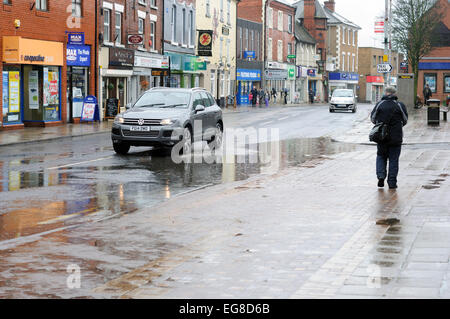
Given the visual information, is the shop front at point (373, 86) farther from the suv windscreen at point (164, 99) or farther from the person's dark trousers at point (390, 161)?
the person's dark trousers at point (390, 161)

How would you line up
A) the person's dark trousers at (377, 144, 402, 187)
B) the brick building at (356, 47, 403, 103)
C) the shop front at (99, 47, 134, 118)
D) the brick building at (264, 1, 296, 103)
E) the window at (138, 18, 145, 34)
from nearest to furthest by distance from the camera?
the person's dark trousers at (377, 144, 402, 187) → the shop front at (99, 47, 134, 118) → the window at (138, 18, 145, 34) → the brick building at (264, 1, 296, 103) → the brick building at (356, 47, 403, 103)

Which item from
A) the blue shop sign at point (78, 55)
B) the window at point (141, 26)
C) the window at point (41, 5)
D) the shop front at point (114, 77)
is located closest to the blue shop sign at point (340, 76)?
the window at point (141, 26)

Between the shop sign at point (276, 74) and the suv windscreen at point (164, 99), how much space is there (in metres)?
53.8

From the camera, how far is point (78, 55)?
35281 mm

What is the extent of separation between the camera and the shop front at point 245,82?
68625 millimetres

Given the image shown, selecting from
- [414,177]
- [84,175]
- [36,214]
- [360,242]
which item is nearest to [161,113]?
[84,175]

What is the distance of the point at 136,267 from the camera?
760 cm

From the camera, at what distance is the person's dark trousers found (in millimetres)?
13594

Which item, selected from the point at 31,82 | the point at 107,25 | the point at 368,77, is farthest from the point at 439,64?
the point at 31,82

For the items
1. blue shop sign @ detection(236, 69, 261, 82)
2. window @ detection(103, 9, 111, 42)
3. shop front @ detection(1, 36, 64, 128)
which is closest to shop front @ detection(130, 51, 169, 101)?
window @ detection(103, 9, 111, 42)

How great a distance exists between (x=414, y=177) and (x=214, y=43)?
154ft

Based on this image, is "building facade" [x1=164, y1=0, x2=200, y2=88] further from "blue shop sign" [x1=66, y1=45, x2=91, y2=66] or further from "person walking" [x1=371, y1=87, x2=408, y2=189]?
"person walking" [x1=371, y1=87, x2=408, y2=189]

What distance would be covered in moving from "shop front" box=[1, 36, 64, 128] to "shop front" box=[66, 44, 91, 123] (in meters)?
0.99

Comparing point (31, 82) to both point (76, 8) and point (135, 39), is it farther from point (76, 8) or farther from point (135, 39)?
point (135, 39)
